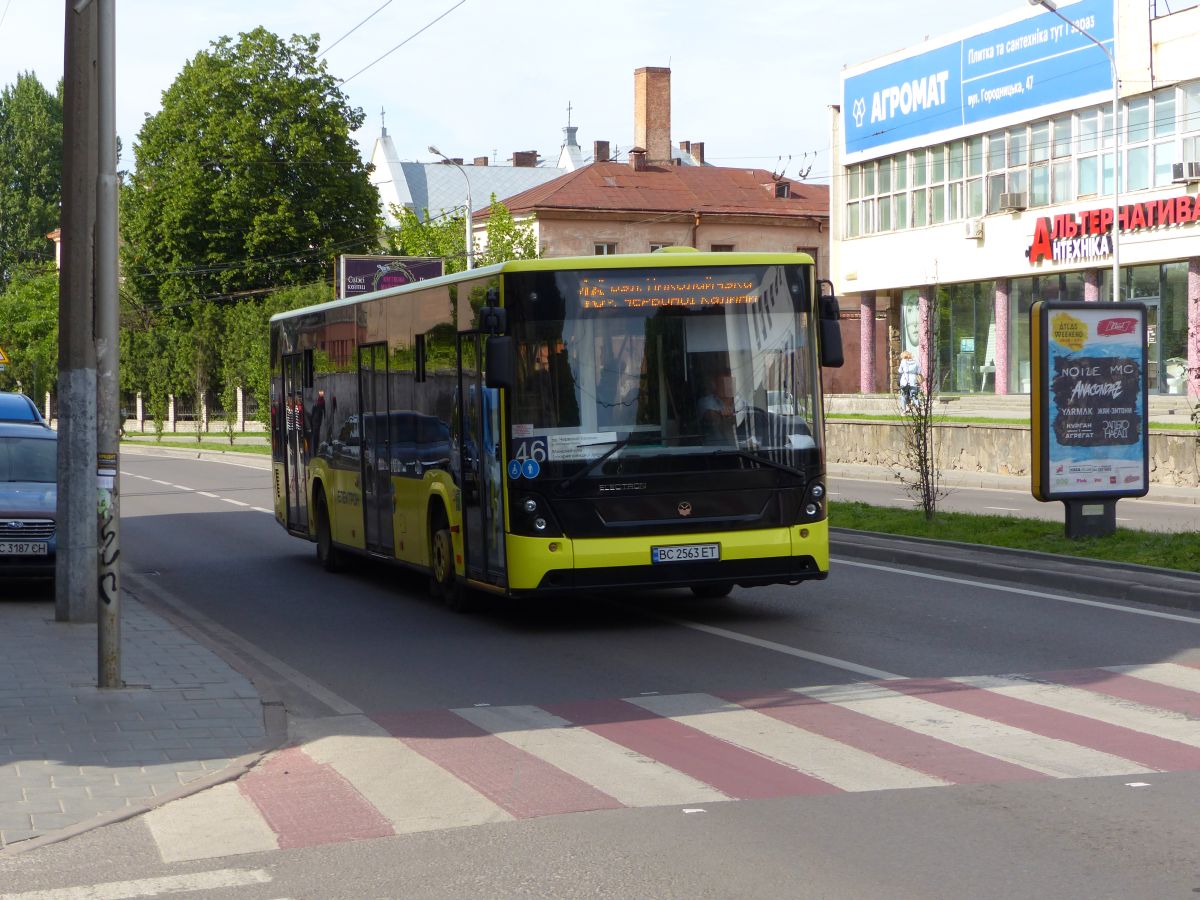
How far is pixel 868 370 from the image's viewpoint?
57875mm

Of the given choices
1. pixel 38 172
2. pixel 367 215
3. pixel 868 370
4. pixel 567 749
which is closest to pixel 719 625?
pixel 567 749

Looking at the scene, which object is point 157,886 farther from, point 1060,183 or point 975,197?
point 975,197

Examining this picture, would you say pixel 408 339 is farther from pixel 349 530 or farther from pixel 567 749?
pixel 567 749

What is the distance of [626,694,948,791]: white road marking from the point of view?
7508 mm

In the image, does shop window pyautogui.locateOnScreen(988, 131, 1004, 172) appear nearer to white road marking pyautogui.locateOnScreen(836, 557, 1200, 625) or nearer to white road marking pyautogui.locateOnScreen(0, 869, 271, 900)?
white road marking pyautogui.locateOnScreen(836, 557, 1200, 625)

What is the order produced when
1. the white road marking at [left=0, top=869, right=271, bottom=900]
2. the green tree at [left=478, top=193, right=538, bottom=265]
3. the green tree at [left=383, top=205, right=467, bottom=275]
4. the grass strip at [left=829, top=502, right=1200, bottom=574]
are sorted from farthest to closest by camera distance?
the green tree at [left=383, top=205, right=467, bottom=275] → the green tree at [left=478, top=193, right=538, bottom=265] → the grass strip at [left=829, top=502, right=1200, bottom=574] → the white road marking at [left=0, top=869, right=271, bottom=900]

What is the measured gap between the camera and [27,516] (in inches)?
617

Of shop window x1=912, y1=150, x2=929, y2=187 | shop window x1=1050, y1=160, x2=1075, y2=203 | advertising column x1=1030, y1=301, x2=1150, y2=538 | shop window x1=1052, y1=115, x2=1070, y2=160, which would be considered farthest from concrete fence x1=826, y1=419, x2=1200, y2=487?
shop window x1=912, y1=150, x2=929, y2=187

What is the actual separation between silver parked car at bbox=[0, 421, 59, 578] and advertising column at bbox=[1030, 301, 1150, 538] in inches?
365

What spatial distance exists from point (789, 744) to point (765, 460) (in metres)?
4.47

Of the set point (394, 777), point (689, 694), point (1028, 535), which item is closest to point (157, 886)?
point (394, 777)

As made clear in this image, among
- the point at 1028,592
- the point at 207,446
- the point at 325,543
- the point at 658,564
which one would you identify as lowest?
the point at 1028,592

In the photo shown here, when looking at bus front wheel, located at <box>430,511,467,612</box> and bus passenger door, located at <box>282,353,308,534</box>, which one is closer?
bus front wheel, located at <box>430,511,467,612</box>

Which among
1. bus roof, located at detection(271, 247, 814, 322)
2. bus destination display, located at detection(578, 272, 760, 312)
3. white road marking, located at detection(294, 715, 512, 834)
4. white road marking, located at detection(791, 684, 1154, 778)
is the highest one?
bus roof, located at detection(271, 247, 814, 322)
